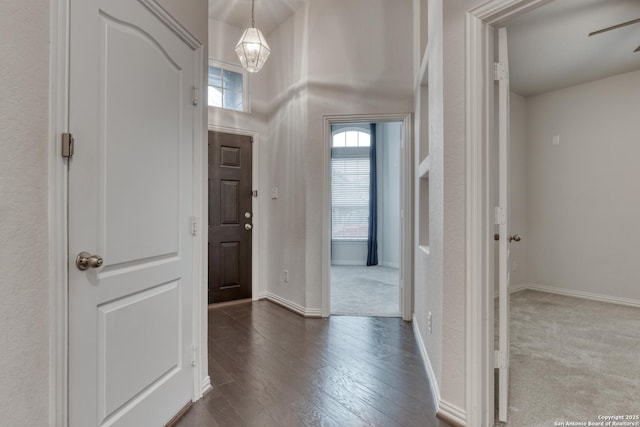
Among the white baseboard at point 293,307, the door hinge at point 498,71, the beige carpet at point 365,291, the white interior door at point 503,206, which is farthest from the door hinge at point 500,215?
the white baseboard at point 293,307

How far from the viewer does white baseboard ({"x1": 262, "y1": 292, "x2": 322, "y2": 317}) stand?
131 inches

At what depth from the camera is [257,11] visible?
11.8 ft

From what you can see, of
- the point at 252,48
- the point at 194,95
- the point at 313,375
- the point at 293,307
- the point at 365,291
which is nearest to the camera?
the point at 194,95

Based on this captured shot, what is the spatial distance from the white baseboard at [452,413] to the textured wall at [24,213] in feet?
5.59

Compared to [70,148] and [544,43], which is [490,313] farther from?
[544,43]

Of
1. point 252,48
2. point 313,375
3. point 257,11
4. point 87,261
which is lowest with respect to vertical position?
point 313,375

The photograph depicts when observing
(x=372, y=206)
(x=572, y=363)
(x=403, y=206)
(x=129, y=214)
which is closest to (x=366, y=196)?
(x=372, y=206)

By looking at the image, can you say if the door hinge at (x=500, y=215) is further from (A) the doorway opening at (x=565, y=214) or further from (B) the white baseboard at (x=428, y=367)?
(B) the white baseboard at (x=428, y=367)

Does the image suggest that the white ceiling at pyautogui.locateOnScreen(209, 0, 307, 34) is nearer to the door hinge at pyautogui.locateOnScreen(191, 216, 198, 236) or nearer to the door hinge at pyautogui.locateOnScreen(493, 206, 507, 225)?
the door hinge at pyautogui.locateOnScreen(191, 216, 198, 236)

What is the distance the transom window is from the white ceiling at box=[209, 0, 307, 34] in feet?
1.64

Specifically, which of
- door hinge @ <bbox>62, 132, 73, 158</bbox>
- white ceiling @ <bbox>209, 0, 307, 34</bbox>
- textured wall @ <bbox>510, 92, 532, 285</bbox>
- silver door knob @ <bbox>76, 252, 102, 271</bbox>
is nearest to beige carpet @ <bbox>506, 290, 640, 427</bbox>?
textured wall @ <bbox>510, 92, 532, 285</bbox>

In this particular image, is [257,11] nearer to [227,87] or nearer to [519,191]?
[227,87]

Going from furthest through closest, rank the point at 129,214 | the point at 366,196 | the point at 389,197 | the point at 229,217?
the point at 366,196 → the point at 389,197 → the point at 229,217 → the point at 129,214

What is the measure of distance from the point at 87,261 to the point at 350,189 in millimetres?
5821
